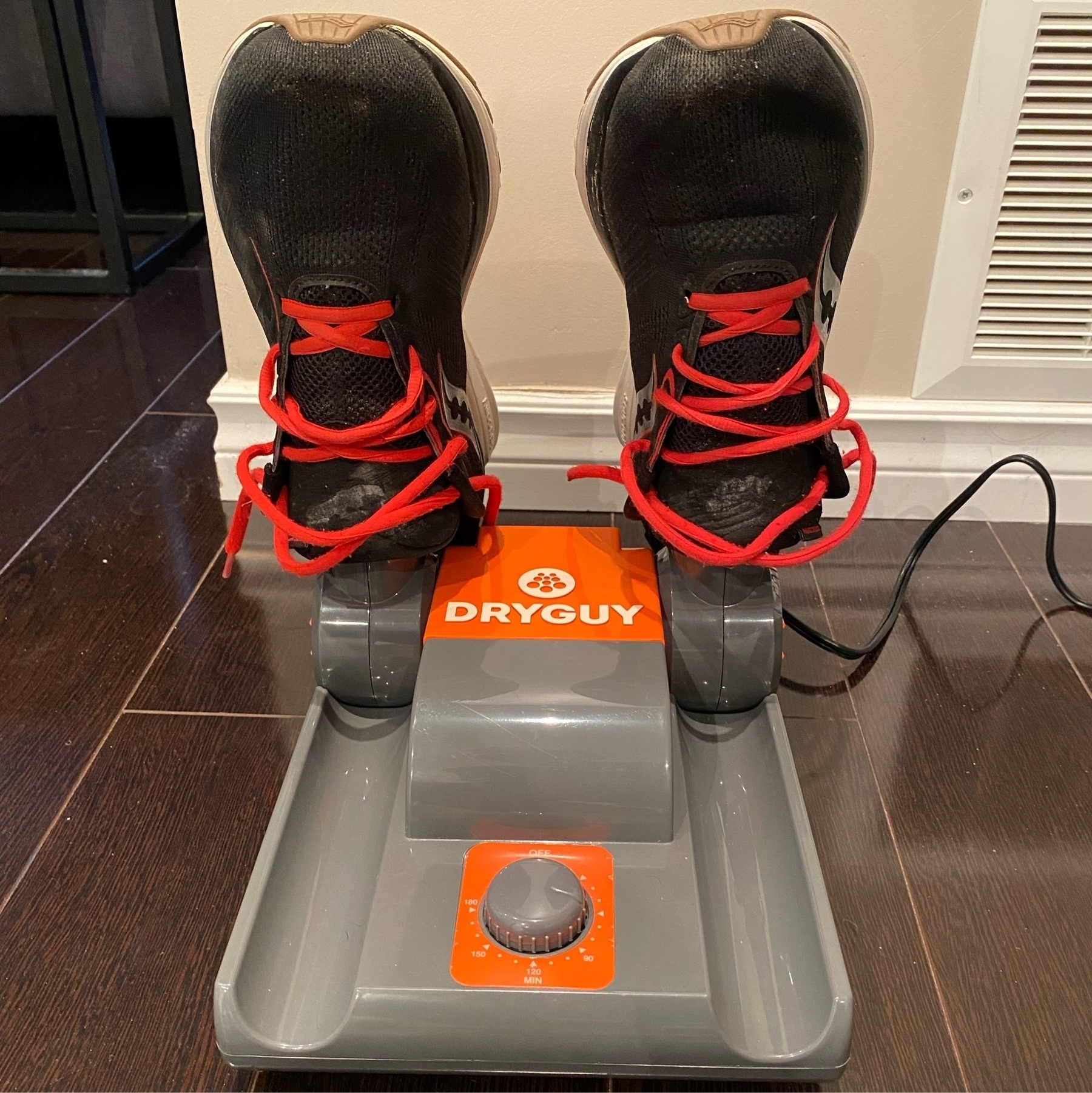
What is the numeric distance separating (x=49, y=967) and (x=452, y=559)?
0.36 m

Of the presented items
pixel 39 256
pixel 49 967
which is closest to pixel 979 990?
pixel 49 967

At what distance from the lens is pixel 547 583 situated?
2.31 feet

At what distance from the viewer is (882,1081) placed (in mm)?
562

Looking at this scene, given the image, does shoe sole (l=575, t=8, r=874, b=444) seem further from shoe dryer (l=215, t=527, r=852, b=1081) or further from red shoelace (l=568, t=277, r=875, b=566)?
shoe dryer (l=215, t=527, r=852, b=1081)

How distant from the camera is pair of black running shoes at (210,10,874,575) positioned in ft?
1.84

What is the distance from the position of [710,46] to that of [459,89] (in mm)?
161

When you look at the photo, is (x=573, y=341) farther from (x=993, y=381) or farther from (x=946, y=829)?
(x=946, y=829)

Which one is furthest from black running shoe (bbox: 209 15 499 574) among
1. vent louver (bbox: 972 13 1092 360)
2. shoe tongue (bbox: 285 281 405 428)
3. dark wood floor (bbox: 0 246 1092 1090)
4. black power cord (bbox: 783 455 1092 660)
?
vent louver (bbox: 972 13 1092 360)

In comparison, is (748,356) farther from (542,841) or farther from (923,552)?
(923,552)

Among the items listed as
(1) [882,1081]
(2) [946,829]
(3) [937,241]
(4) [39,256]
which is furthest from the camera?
(4) [39,256]

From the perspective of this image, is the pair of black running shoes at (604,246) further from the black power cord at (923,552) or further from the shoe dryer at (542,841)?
the black power cord at (923,552)

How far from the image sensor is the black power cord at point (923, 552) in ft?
2.83

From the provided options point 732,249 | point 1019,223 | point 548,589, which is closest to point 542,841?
point 548,589

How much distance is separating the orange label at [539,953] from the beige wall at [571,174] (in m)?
0.53
